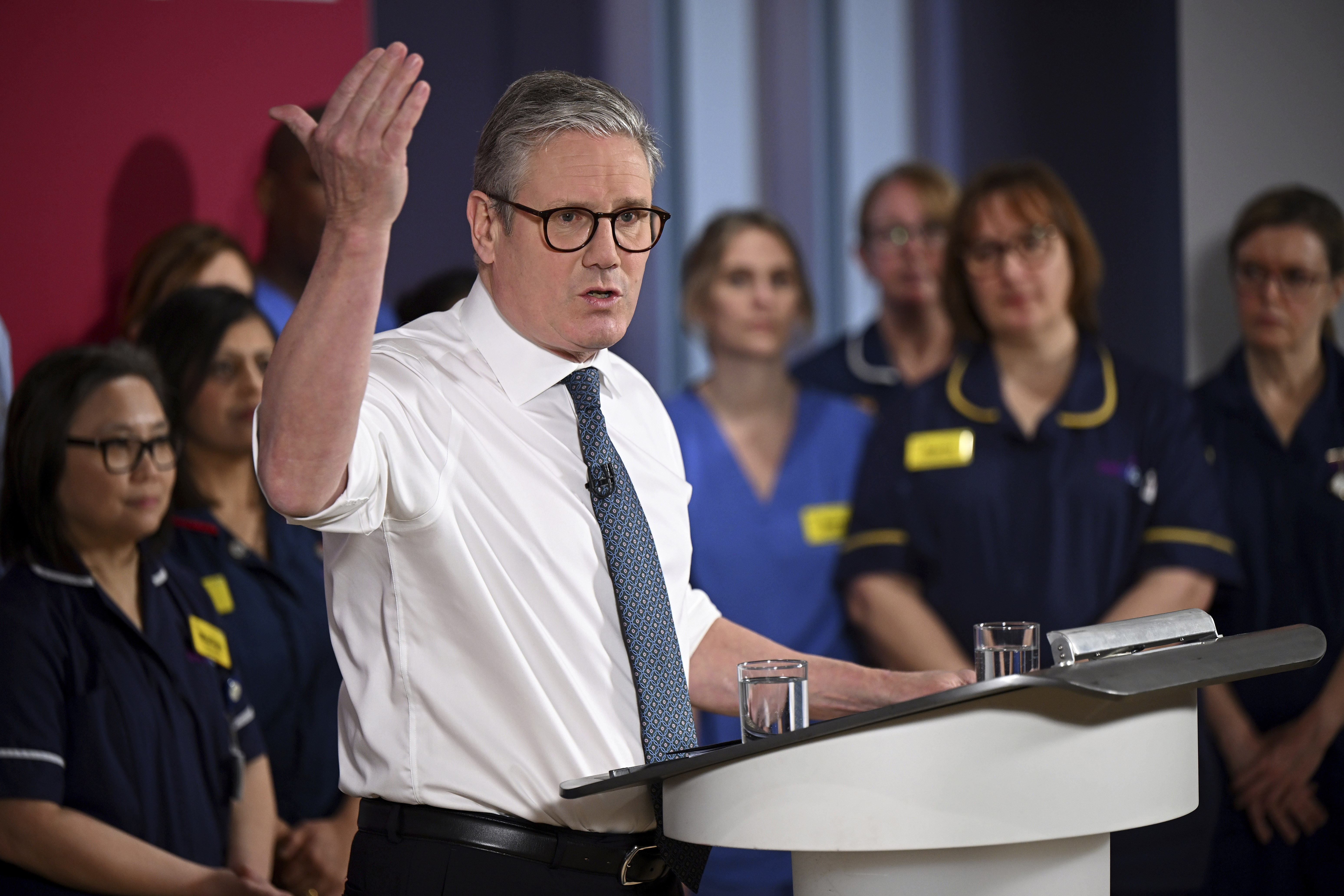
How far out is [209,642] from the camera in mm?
2514

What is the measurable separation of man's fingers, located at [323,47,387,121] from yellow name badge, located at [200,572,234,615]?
5.75 ft

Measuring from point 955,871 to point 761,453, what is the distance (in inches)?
A: 82.4

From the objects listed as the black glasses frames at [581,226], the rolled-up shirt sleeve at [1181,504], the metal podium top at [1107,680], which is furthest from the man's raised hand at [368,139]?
the rolled-up shirt sleeve at [1181,504]

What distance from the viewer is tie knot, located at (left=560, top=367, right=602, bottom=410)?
5.10 feet

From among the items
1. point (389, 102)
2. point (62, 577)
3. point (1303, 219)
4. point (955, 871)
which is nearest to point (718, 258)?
point (1303, 219)

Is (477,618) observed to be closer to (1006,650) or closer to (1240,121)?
(1006,650)

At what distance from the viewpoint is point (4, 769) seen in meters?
2.11

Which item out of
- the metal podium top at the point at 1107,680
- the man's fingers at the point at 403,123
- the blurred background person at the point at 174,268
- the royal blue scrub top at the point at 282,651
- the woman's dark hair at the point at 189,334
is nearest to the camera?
the metal podium top at the point at 1107,680

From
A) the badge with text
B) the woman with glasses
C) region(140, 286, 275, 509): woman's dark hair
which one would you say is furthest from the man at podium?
the badge with text

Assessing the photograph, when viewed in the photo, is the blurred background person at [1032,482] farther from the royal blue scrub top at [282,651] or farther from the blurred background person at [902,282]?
the royal blue scrub top at [282,651]

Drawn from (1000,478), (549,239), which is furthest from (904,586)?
(549,239)

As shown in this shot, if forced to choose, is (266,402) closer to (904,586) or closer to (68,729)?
(68,729)

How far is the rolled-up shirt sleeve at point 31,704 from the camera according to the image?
212 centimetres

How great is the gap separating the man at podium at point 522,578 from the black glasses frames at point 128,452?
1.10m
